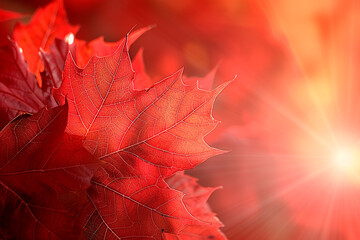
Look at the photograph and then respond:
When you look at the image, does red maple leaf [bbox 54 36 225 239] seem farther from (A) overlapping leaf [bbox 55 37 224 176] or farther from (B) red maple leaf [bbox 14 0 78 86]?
(B) red maple leaf [bbox 14 0 78 86]

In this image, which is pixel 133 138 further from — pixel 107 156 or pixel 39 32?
pixel 39 32

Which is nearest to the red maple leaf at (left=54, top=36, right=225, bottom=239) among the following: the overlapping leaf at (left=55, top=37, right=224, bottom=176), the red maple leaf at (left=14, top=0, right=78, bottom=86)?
the overlapping leaf at (left=55, top=37, right=224, bottom=176)

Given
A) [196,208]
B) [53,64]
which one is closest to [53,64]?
[53,64]

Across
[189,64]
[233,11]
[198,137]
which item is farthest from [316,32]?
[198,137]

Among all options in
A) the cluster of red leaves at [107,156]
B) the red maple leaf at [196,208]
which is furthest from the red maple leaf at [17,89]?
the red maple leaf at [196,208]

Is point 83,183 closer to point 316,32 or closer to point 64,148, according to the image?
point 64,148

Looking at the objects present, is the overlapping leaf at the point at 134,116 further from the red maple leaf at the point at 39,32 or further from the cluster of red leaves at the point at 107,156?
the red maple leaf at the point at 39,32
